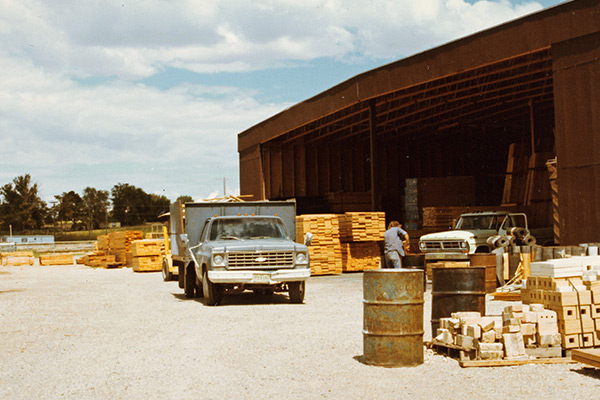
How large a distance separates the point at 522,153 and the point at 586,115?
1264 cm

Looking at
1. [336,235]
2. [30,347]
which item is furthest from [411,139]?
[30,347]

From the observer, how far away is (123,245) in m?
45.0

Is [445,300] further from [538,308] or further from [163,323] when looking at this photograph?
[163,323]

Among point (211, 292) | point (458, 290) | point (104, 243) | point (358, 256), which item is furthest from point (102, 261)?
point (458, 290)

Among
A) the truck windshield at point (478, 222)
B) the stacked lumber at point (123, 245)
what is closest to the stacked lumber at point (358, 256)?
the truck windshield at point (478, 222)

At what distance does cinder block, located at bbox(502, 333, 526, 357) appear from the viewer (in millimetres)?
8766

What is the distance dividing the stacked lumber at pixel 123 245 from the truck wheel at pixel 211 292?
2959cm

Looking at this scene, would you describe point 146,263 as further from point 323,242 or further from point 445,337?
point 445,337

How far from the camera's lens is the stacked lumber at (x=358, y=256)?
28266 mm

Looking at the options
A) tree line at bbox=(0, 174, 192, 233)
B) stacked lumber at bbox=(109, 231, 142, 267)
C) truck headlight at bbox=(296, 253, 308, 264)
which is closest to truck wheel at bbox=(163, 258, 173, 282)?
truck headlight at bbox=(296, 253, 308, 264)

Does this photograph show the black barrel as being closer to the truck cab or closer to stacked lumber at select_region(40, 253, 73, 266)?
the truck cab

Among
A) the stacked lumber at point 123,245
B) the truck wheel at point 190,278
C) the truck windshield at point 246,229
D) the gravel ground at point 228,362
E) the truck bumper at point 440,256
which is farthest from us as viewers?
the stacked lumber at point 123,245

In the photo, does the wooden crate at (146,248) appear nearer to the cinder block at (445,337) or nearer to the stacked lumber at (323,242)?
the stacked lumber at (323,242)

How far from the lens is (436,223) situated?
1174 inches
